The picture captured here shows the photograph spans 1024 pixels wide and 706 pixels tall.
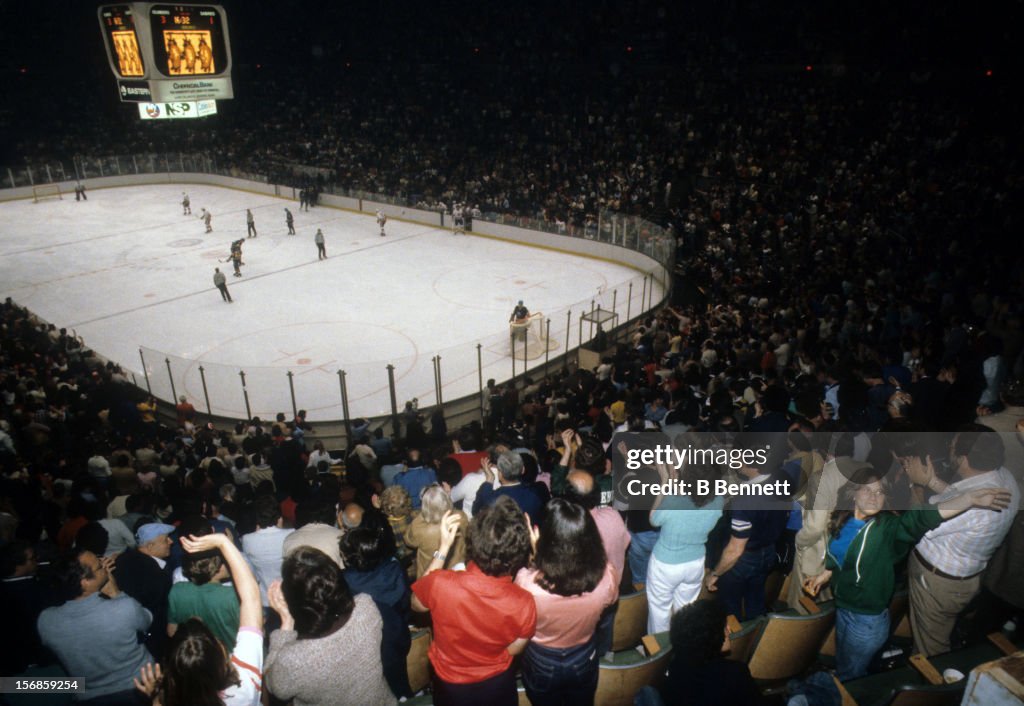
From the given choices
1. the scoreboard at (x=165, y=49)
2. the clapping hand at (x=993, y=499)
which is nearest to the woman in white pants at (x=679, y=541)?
the clapping hand at (x=993, y=499)

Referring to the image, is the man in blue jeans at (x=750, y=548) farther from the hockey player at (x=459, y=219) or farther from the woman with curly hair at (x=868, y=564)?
the hockey player at (x=459, y=219)

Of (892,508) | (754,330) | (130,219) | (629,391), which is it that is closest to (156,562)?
(892,508)

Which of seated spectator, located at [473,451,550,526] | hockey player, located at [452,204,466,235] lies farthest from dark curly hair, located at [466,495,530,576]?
hockey player, located at [452,204,466,235]

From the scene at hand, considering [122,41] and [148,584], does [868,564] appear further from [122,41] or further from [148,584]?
[122,41]

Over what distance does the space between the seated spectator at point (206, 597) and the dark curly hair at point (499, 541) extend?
143cm

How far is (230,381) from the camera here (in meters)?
12.1

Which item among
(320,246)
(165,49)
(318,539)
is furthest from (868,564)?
(165,49)

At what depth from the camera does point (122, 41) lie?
21.2 m

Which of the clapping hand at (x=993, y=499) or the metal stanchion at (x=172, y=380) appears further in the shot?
A: the metal stanchion at (x=172, y=380)

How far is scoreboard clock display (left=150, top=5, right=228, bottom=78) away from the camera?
67.8 ft

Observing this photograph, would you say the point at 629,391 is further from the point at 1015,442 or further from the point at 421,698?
the point at 421,698

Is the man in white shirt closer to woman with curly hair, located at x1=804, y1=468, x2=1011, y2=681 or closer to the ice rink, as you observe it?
woman with curly hair, located at x1=804, y1=468, x2=1011, y2=681

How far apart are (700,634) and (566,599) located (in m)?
0.64

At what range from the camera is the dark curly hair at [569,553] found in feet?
9.73
